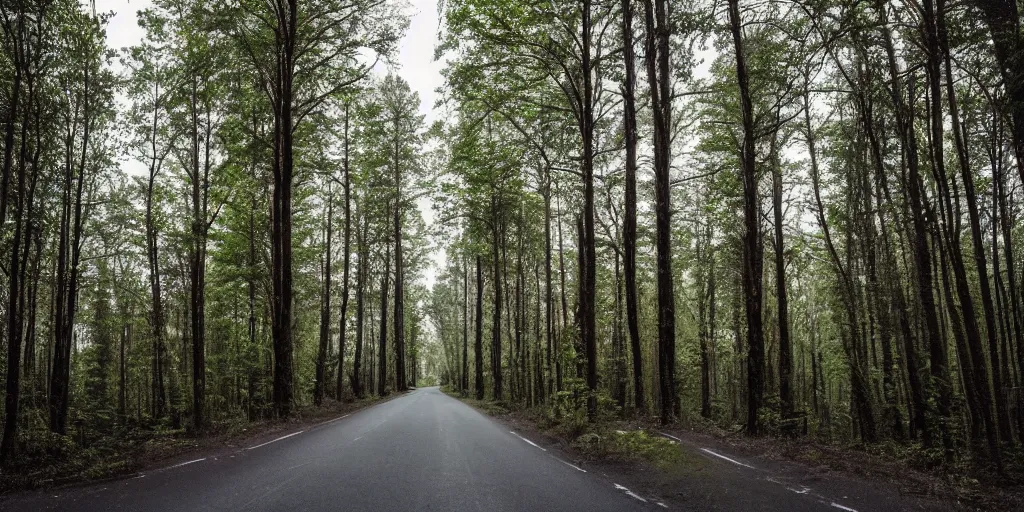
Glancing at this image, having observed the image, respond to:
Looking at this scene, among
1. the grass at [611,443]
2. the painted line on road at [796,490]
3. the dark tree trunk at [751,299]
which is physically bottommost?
the grass at [611,443]

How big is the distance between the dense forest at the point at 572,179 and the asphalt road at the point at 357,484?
4957 millimetres

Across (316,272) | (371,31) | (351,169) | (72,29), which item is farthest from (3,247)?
(316,272)

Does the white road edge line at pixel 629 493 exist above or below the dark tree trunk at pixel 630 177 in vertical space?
below

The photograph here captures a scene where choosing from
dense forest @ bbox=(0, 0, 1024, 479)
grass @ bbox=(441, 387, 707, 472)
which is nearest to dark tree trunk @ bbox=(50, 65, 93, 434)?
dense forest @ bbox=(0, 0, 1024, 479)

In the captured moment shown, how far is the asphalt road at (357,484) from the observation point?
5.39m

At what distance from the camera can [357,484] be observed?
624 centimetres

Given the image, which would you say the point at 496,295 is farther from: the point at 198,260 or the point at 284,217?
the point at 198,260

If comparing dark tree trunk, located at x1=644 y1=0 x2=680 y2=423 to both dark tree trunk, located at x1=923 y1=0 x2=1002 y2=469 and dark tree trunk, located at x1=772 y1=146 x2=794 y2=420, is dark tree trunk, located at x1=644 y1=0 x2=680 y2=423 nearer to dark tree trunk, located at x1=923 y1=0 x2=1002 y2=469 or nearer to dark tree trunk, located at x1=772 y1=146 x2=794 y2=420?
dark tree trunk, located at x1=772 y1=146 x2=794 y2=420

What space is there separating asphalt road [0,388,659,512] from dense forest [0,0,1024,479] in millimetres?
4957

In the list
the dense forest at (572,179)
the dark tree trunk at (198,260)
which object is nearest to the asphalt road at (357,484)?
the dense forest at (572,179)

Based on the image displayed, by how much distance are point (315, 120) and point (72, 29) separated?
887 cm

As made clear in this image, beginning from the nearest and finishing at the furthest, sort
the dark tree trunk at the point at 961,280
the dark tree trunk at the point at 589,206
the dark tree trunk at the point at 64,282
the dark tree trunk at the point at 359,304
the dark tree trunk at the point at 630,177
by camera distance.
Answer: the dark tree trunk at the point at 961,280 < the dark tree trunk at the point at 64,282 < the dark tree trunk at the point at 589,206 < the dark tree trunk at the point at 630,177 < the dark tree trunk at the point at 359,304

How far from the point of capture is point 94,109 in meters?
15.2

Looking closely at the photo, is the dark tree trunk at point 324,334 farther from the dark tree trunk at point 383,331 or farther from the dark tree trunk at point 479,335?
the dark tree trunk at point 479,335
